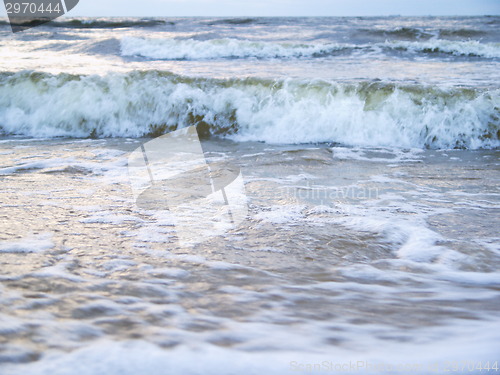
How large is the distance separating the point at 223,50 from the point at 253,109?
8168 mm

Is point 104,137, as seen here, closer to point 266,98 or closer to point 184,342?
point 266,98

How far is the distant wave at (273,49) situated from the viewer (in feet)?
42.0

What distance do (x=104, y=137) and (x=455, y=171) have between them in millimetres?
4393

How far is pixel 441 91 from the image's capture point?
19.6 ft

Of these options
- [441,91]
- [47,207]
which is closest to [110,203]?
[47,207]

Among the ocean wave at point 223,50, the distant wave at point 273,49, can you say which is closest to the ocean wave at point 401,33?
the distant wave at point 273,49

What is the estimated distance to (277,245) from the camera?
232 cm

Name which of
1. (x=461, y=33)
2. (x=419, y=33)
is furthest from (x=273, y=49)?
(x=461, y=33)

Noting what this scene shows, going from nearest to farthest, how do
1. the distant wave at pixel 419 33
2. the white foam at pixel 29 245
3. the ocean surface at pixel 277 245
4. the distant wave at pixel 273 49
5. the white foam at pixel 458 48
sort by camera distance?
the ocean surface at pixel 277 245
the white foam at pixel 29 245
the white foam at pixel 458 48
the distant wave at pixel 273 49
the distant wave at pixel 419 33

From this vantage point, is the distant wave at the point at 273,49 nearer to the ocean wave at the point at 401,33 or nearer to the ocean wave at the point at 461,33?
the ocean wave at the point at 401,33

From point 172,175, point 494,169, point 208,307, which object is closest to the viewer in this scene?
point 208,307

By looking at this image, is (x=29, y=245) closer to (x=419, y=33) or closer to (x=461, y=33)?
(x=419, y=33)

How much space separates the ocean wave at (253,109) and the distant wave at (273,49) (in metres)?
6.35

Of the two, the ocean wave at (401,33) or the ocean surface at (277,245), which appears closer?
the ocean surface at (277,245)
